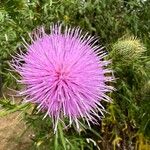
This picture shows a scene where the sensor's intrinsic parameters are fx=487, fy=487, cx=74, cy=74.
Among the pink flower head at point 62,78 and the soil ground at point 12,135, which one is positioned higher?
the pink flower head at point 62,78

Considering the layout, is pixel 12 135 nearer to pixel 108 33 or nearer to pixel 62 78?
pixel 108 33

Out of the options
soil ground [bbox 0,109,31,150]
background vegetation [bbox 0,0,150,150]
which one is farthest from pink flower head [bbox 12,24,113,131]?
soil ground [bbox 0,109,31,150]

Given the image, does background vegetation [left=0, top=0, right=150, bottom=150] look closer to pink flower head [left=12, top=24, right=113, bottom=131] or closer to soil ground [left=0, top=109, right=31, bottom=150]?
pink flower head [left=12, top=24, right=113, bottom=131]

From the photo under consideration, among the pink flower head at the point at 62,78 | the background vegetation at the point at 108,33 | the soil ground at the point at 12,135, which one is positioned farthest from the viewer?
the soil ground at the point at 12,135

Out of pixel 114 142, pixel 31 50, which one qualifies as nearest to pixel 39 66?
pixel 31 50

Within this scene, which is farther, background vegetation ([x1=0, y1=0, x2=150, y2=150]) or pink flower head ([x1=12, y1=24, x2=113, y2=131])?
background vegetation ([x1=0, y1=0, x2=150, y2=150])

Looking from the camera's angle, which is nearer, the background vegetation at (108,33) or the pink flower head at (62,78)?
the pink flower head at (62,78)

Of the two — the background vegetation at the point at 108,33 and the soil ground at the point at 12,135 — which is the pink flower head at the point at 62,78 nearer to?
the background vegetation at the point at 108,33

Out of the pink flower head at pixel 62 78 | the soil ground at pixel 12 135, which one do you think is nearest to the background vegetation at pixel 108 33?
the pink flower head at pixel 62 78

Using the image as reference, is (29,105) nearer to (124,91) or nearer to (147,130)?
(124,91)
